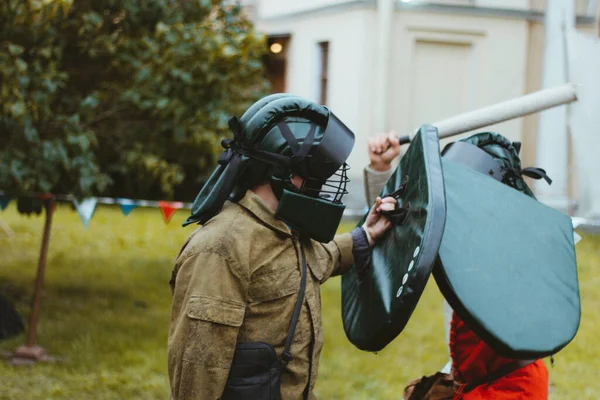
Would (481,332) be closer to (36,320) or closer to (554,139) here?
(36,320)

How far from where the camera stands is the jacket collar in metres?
2.14

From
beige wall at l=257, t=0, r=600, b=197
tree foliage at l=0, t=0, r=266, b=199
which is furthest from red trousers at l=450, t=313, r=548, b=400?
beige wall at l=257, t=0, r=600, b=197

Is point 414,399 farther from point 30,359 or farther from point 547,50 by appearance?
point 547,50

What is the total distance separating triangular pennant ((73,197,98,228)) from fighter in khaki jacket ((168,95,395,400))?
3791 millimetres

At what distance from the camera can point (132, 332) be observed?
629 cm

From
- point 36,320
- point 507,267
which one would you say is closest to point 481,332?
point 507,267

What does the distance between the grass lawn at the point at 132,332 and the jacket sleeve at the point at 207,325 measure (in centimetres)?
318

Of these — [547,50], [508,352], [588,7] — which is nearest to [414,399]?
[508,352]

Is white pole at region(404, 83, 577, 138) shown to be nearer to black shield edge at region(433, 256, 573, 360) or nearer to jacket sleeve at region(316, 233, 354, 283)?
jacket sleeve at region(316, 233, 354, 283)

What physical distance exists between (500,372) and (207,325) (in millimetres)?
929

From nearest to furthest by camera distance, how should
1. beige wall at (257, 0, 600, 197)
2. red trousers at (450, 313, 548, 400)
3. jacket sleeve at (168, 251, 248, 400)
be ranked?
1. jacket sleeve at (168, 251, 248, 400)
2. red trousers at (450, 313, 548, 400)
3. beige wall at (257, 0, 600, 197)

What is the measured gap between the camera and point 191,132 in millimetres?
5695

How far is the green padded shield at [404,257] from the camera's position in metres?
1.86

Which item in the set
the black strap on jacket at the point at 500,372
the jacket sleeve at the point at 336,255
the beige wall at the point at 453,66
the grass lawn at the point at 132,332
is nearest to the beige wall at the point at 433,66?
the beige wall at the point at 453,66
